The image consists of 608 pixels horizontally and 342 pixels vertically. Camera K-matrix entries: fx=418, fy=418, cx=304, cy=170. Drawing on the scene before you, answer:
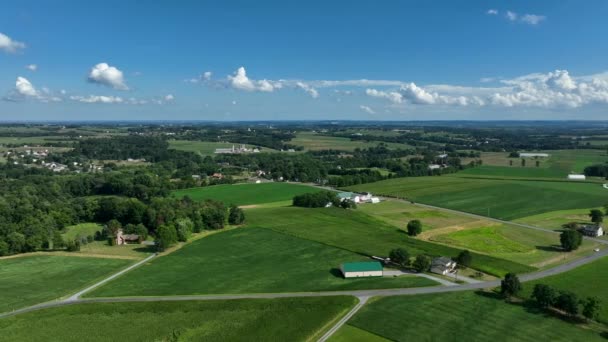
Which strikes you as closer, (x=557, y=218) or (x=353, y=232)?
(x=353, y=232)

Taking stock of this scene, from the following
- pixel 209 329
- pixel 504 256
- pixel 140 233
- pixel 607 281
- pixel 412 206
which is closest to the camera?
pixel 209 329

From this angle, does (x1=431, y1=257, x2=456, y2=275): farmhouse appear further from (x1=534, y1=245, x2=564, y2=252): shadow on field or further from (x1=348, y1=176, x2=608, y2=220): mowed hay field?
(x1=348, y1=176, x2=608, y2=220): mowed hay field

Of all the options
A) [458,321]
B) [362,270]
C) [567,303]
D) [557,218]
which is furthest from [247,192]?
[567,303]

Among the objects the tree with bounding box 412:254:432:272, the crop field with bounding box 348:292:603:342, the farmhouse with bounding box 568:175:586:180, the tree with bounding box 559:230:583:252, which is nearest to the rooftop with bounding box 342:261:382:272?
the tree with bounding box 412:254:432:272

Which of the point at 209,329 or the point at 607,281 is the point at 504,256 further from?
the point at 209,329

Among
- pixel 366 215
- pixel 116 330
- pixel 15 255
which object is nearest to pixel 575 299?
pixel 116 330

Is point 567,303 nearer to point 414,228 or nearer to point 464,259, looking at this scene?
point 464,259
